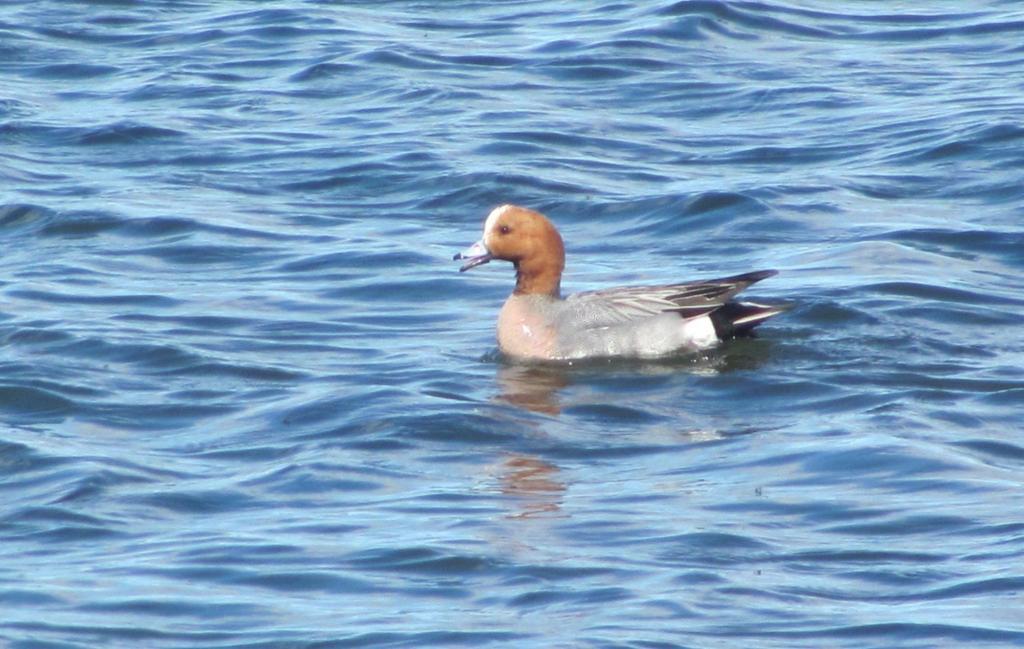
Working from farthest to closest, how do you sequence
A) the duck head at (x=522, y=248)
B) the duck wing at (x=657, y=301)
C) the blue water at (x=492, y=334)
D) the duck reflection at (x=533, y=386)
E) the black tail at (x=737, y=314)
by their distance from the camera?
the duck head at (x=522, y=248), the black tail at (x=737, y=314), the duck wing at (x=657, y=301), the duck reflection at (x=533, y=386), the blue water at (x=492, y=334)

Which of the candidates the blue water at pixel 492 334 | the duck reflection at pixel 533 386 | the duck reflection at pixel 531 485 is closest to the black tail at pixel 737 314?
the blue water at pixel 492 334

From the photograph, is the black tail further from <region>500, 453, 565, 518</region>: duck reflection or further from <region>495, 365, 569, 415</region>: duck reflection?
<region>500, 453, 565, 518</region>: duck reflection

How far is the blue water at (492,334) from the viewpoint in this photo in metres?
6.76

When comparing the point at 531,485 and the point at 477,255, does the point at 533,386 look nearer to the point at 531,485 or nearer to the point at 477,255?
the point at 477,255

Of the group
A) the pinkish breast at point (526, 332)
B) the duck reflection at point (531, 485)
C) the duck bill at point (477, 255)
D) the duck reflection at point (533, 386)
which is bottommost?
the duck reflection at point (533, 386)

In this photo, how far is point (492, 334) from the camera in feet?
36.0

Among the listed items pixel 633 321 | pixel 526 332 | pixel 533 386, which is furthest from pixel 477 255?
pixel 533 386

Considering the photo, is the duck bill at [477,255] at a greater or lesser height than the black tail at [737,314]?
greater

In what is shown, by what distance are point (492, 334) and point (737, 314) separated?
1349 millimetres

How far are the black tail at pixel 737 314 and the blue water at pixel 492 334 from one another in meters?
0.20

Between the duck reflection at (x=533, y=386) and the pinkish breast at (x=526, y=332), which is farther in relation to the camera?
the pinkish breast at (x=526, y=332)

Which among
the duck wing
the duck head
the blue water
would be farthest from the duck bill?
the duck wing

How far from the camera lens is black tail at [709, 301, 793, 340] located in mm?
10367

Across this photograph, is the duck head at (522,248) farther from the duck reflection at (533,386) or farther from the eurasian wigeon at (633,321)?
the duck reflection at (533,386)
